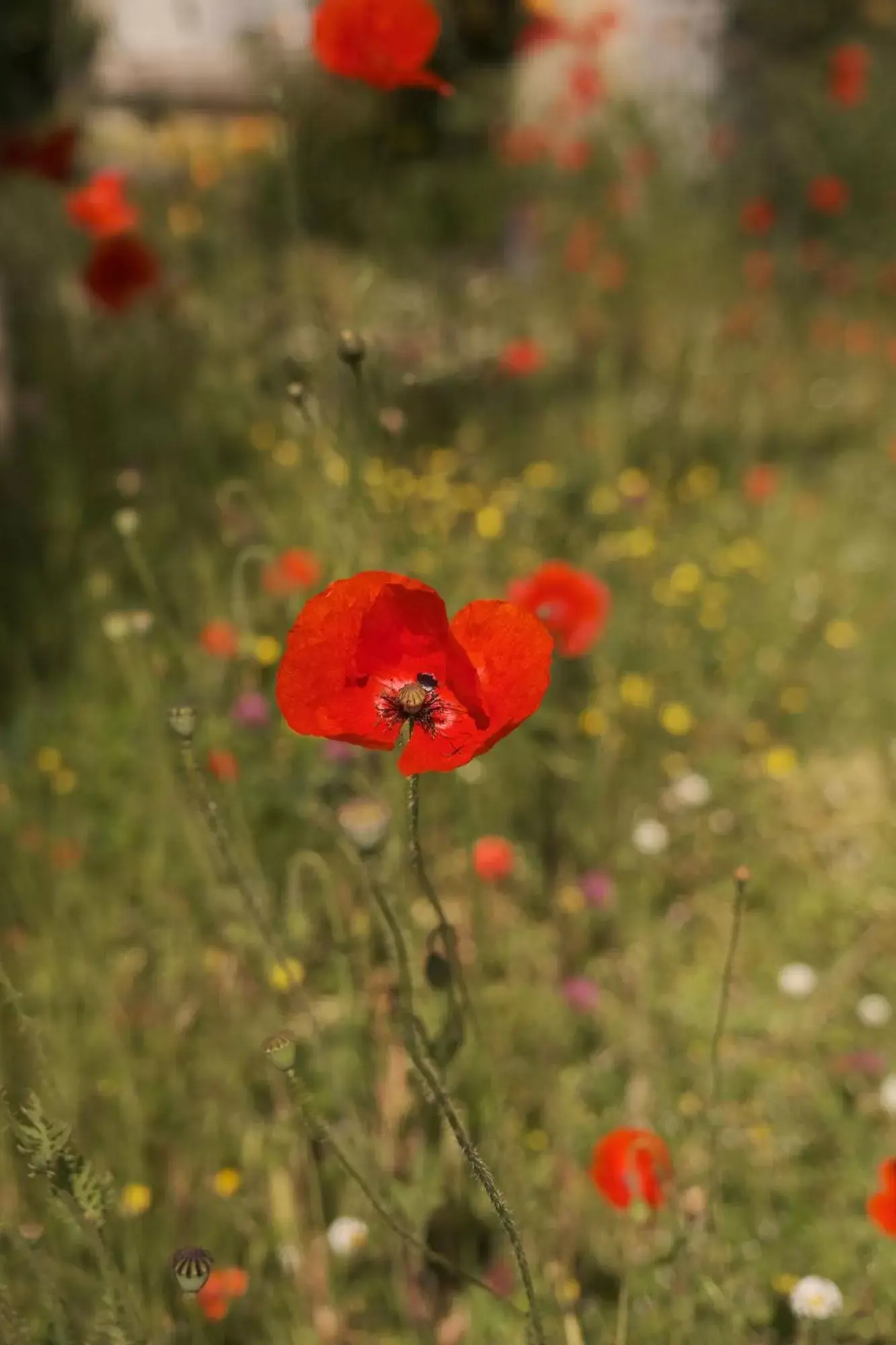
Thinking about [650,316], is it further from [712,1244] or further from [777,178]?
[712,1244]

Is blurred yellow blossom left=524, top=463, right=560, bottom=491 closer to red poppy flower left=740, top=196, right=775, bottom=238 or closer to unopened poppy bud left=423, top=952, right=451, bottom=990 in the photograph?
red poppy flower left=740, top=196, right=775, bottom=238

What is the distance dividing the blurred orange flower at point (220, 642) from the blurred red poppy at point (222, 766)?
232mm

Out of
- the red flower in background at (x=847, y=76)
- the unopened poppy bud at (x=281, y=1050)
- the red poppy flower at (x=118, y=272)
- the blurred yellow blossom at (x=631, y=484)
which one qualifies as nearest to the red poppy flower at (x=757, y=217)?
the red flower in background at (x=847, y=76)

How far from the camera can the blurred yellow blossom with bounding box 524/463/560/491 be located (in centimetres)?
328

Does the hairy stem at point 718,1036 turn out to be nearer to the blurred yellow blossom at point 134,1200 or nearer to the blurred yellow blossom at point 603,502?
the blurred yellow blossom at point 134,1200

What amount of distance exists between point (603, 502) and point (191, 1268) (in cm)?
239

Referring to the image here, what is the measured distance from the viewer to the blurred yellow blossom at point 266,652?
7.73 ft

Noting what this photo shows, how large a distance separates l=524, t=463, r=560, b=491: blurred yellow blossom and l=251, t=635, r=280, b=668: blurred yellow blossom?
1092 mm

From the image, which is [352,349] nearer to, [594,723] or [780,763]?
[594,723]

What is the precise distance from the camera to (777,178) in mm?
5922

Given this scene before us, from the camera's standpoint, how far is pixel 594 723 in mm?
2457

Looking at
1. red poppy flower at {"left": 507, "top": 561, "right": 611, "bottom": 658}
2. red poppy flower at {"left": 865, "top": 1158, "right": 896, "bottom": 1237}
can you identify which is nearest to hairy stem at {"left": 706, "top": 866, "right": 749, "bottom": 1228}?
red poppy flower at {"left": 865, "top": 1158, "right": 896, "bottom": 1237}

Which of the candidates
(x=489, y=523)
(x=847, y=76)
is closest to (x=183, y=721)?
(x=489, y=523)

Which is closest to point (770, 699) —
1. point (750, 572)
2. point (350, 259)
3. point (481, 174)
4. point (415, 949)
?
point (750, 572)
